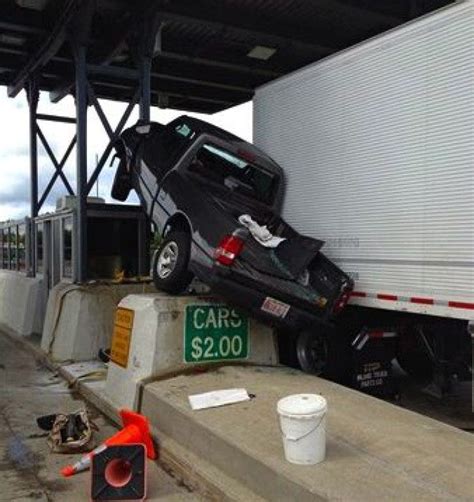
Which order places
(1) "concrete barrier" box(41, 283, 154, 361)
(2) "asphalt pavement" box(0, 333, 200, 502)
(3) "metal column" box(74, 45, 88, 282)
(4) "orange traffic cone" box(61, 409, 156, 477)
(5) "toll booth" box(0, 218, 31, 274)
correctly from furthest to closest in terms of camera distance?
1. (5) "toll booth" box(0, 218, 31, 274)
2. (3) "metal column" box(74, 45, 88, 282)
3. (1) "concrete barrier" box(41, 283, 154, 361)
4. (4) "orange traffic cone" box(61, 409, 156, 477)
5. (2) "asphalt pavement" box(0, 333, 200, 502)

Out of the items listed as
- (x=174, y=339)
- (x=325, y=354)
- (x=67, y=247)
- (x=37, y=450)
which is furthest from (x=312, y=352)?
(x=67, y=247)

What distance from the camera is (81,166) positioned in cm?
1141

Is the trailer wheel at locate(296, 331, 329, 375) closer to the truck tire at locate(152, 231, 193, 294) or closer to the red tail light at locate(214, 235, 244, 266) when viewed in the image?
the truck tire at locate(152, 231, 193, 294)

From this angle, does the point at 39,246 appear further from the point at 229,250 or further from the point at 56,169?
the point at 229,250

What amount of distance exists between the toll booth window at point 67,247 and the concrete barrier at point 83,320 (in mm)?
1099

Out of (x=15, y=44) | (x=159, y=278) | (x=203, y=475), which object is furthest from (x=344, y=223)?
(x=15, y=44)

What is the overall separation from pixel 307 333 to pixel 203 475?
330 cm

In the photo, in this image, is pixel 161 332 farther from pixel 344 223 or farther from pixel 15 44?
pixel 15 44

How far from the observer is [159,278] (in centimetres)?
789

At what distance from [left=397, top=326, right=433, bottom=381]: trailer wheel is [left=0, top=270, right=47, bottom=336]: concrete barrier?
7334 mm

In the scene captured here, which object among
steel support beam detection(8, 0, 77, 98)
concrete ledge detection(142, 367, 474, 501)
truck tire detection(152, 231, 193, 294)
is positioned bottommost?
concrete ledge detection(142, 367, 474, 501)

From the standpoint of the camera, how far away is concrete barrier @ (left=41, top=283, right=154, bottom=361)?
10117mm

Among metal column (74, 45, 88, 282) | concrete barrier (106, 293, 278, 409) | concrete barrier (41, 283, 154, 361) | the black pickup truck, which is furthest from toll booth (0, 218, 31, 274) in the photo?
concrete barrier (106, 293, 278, 409)

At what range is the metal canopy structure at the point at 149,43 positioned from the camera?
37.1 ft
